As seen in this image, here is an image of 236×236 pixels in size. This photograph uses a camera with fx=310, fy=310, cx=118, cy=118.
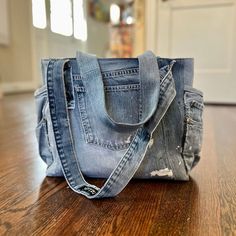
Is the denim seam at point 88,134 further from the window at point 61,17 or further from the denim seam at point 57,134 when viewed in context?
the window at point 61,17

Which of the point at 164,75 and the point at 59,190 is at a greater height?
the point at 164,75

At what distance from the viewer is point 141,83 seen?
1.84 feet

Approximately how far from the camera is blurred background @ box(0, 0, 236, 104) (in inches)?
91.4

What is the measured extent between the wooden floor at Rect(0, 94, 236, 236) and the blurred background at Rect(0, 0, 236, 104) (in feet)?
5.78

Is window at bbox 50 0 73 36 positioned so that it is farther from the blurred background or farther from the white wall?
the white wall

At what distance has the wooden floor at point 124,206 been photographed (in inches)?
16.4

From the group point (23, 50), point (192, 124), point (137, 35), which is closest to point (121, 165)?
point (192, 124)

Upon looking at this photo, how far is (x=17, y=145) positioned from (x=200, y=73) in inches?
70.9

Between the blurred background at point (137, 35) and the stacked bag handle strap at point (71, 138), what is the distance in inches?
76.3

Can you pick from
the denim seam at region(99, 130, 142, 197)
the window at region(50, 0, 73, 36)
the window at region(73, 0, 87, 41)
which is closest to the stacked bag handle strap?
the denim seam at region(99, 130, 142, 197)

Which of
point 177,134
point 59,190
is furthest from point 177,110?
point 59,190

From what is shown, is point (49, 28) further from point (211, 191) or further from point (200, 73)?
point (211, 191)

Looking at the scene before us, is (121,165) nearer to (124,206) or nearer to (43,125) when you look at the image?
(124,206)

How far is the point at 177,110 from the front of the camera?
1.94ft
